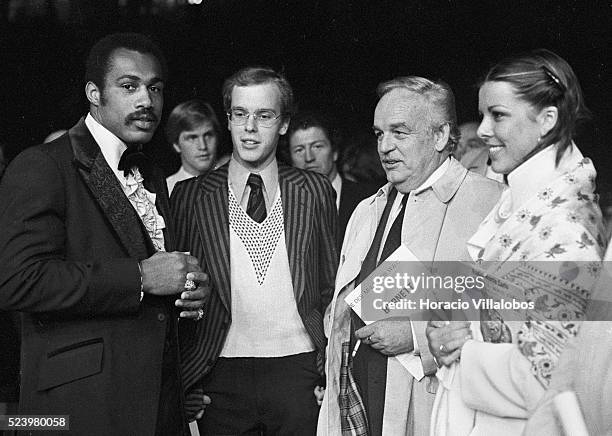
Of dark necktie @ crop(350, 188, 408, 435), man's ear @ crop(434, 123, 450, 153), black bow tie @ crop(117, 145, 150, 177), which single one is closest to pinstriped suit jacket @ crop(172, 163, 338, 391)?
dark necktie @ crop(350, 188, 408, 435)

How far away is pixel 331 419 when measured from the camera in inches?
Answer: 107

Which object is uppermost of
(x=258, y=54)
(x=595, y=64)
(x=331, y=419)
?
(x=258, y=54)

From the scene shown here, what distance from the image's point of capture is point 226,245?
2863mm

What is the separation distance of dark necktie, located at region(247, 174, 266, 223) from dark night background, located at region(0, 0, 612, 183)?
2.30ft

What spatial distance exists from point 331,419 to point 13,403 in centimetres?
124

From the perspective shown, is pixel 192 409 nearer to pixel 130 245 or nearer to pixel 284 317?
pixel 284 317

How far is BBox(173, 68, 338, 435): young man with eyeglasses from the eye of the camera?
9.28ft

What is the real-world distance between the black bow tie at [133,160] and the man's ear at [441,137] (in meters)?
0.93

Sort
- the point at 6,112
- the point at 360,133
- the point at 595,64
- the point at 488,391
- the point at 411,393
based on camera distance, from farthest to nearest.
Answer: the point at 360,133
the point at 6,112
the point at 595,64
the point at 411,393
the point at 488,391

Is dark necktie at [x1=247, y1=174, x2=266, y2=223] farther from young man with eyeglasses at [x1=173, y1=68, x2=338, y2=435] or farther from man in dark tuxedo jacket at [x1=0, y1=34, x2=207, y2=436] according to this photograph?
Answer: man in dark tuxedo jacket at [x1=0, y1=34, x2=207, y2=436]

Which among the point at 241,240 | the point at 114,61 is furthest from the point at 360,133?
the point at 114,61

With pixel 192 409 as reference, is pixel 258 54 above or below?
above

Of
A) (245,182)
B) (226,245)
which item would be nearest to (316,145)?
(245,182)

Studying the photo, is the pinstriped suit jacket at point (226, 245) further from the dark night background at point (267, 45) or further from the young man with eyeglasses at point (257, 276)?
the dark night background at point (267, 45)
